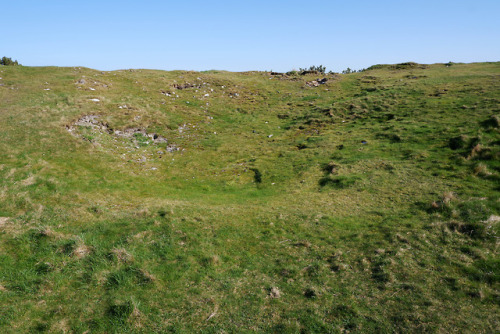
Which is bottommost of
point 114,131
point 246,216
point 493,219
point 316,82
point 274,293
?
point 274,293

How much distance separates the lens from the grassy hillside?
10.6 meters

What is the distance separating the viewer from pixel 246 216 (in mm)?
18141

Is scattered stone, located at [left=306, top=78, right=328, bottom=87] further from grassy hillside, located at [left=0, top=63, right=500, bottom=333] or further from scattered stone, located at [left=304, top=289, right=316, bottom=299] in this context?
scattered stone, located at [left=304, top=289, right=316, bottom=299]

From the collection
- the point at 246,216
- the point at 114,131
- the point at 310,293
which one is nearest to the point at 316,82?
the point at 114,131

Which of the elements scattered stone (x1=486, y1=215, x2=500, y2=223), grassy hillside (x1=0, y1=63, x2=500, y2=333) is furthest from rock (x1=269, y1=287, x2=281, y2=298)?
scattered stone (x1=486, y1=215, x2=500, y2=223)

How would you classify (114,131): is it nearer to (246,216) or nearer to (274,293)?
(246,216)

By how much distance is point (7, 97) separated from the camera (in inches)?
1264

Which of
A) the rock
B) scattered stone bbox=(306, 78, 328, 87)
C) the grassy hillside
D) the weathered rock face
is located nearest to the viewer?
the grassy hillside

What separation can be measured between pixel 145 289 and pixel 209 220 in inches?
246

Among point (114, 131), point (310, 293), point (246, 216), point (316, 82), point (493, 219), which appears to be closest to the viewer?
point (310, 293)

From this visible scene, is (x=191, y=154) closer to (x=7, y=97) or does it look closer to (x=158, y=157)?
(x=158, y=157)

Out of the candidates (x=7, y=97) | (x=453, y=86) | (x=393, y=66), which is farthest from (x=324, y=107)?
(x=7, y=97)

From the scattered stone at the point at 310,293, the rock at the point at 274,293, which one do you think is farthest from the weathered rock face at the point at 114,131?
the scattered stone at the point at 310,293

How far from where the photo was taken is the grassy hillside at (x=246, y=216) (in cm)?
1065
